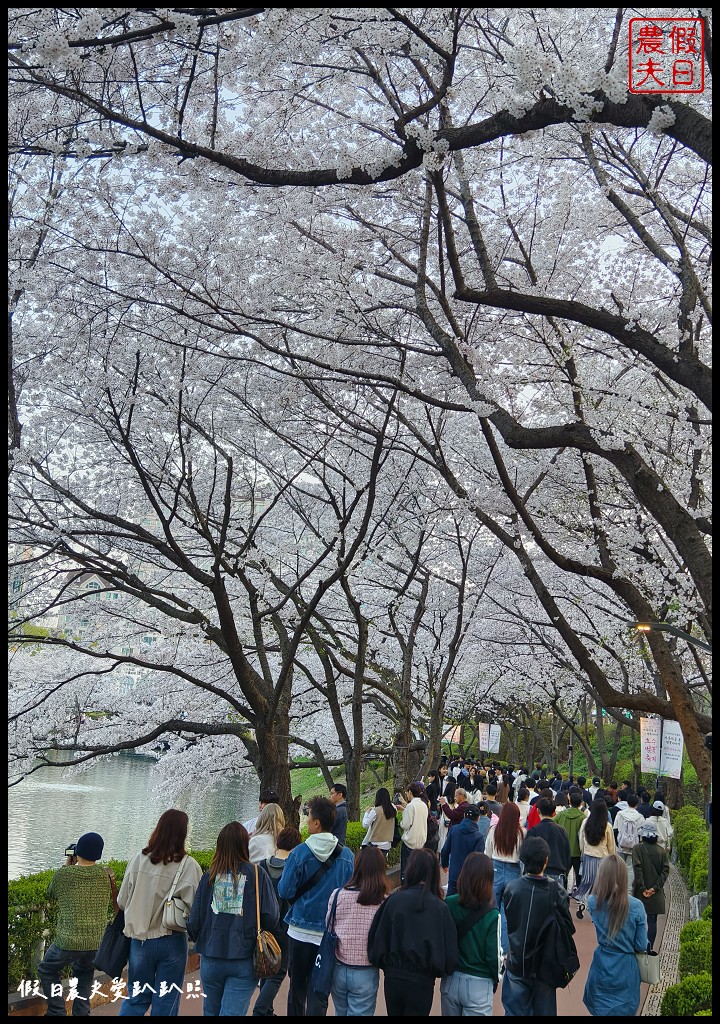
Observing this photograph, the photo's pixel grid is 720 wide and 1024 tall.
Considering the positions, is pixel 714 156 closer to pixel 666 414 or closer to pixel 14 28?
pixel 14 28

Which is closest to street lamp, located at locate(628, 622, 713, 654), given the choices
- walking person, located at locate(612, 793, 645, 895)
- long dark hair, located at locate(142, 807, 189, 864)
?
walking person, located at locate(612, 793, 645, 895)

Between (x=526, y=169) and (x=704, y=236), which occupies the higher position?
(x=526, y=169)

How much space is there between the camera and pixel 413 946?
4.08m

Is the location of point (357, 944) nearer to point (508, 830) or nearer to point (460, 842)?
point (508, 830)

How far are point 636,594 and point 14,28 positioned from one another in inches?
238

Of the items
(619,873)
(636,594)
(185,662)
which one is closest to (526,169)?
(636,594)

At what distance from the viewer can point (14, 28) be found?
195 inches

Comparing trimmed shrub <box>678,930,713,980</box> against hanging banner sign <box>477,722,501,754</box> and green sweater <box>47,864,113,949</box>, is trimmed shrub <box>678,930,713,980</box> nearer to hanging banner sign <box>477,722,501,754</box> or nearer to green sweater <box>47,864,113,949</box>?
green sweater <box>47,864,113,949</box>

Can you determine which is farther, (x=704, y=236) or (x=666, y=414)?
(x=666, y=414)

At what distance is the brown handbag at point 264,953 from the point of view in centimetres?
452

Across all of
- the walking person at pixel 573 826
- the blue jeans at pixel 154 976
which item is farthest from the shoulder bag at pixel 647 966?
the walking person at pixel 573 826

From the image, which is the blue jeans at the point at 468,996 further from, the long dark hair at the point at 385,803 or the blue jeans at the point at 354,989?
the long dark hair at the point at 385,803

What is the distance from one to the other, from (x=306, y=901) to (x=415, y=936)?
117 cm

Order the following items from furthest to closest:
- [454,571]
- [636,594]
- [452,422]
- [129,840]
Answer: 1. [129,840]
2. [454,571]
3. [452,422]
4. [636,594]
